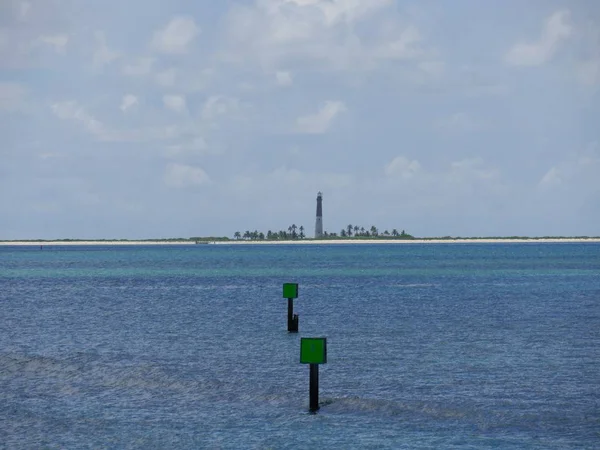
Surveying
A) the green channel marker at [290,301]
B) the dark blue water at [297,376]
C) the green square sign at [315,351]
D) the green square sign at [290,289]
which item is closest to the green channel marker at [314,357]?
the green square sign at [315,351]

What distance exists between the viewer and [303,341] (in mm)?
27578

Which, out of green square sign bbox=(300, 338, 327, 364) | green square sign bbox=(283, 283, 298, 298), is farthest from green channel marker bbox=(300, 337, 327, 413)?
green square sign bbox=(283, 283, 298, 298)

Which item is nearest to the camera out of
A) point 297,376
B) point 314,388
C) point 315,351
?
point 315,351

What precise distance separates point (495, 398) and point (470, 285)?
6951 centimetres

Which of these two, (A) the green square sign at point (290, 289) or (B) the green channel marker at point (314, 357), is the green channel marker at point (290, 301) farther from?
(B) the green channel marker at point (314, 357)

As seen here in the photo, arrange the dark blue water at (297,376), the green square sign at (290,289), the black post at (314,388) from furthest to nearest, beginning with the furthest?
the green square sign at (290,289) < the black post at (314,388) < the dark blue water at (297,376)

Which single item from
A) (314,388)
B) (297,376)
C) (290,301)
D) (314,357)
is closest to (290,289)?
(290,301)

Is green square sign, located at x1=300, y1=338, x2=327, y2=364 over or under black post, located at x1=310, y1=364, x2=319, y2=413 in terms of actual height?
over

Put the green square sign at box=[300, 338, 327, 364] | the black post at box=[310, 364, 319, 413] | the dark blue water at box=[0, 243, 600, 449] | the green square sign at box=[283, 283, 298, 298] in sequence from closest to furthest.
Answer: the dark blue water at box=[0, 243, 600, 449] < the green square sign at box=[300, 338, 327, 364] < the black post at box=[310, 364, 319, 413] < the green square sign at box=[283, 283, 298, 298]

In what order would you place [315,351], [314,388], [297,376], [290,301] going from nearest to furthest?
[315,351]
[314,388]
[297,376]
[290,301]

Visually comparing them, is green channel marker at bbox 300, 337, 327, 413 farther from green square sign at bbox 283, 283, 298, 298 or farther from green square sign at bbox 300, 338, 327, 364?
green square sign at bbox 283, 283, 298, 298

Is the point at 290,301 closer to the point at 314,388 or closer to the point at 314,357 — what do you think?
the point at 314,388

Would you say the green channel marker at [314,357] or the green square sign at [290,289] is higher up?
the green square sign at [290,289]

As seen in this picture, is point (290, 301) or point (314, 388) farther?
point (290, 301)
